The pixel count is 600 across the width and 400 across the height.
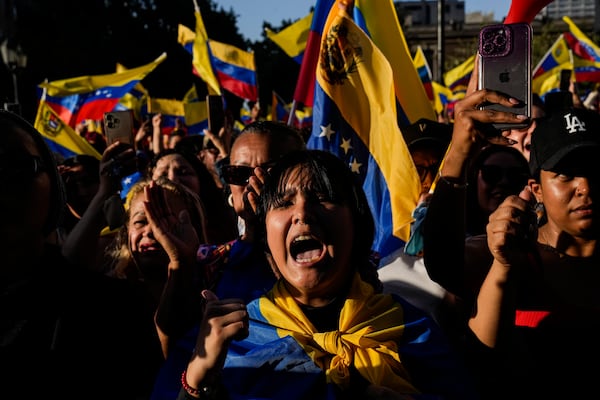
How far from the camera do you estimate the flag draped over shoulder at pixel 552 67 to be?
34.8 ft

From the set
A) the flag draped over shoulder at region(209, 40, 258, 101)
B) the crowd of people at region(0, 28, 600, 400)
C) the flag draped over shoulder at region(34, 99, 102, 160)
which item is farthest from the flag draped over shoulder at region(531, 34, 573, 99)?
the crowd of people at region(0, 28, 600, 400)

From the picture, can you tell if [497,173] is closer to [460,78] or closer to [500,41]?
[500,41]

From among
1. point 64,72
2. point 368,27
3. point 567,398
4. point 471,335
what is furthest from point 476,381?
point 64,72

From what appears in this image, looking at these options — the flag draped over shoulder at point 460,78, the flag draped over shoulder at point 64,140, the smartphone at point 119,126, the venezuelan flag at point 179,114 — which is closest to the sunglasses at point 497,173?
the smartphone at point 119,126

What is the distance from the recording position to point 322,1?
4551 mm

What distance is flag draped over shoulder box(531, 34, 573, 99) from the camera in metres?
10.6

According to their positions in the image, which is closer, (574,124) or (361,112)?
(574,124)

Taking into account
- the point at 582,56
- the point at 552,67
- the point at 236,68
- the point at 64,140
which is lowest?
the point at 64,140

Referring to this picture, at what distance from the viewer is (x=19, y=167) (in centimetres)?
165

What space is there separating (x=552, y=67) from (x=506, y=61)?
969 centimetres

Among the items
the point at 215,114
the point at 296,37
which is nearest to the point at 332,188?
the point at 215,114

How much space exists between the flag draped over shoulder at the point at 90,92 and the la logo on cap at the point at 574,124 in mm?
6545

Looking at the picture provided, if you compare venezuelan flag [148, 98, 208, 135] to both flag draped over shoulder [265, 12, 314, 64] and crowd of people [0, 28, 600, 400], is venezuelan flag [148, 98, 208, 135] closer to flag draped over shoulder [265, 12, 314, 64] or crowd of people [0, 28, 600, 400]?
flag draped over shoulder [265, 12, 314, 64]

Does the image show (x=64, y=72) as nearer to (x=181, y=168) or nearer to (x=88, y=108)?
(x=88, y=108)
